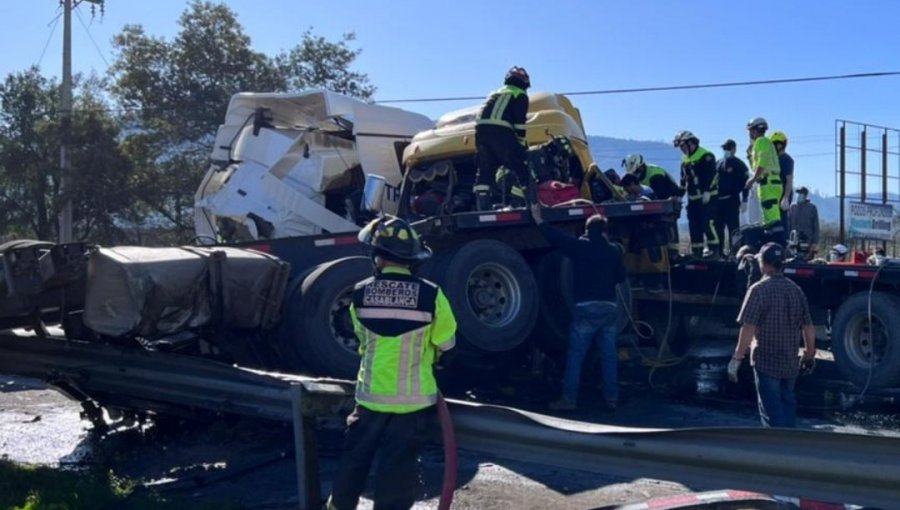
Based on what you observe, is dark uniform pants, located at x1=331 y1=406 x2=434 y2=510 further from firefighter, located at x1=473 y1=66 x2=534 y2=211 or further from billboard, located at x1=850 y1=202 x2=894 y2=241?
billboard, located at x1=850 y1=202 x2=894 y2=241

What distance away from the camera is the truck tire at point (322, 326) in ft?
24.0

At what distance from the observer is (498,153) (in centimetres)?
923

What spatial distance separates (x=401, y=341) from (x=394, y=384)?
197 mm

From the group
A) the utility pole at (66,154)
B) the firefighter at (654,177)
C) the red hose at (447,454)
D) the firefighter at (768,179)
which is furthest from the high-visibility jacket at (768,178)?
the utility pole at (66,154)

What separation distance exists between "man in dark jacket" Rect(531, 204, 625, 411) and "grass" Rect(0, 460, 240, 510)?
3.79m

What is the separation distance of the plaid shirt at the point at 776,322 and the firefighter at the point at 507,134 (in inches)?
122

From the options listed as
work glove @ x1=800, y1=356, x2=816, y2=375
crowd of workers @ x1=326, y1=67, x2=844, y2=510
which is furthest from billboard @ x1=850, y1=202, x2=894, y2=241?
work glove @ x1=800, y1=356, x2=816, y2=375

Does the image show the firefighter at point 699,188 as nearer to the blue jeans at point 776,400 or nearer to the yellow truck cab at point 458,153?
the yellow truck cab at point 458,153

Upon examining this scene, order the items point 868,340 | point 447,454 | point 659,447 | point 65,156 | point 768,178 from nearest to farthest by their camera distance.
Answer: point 659,447 < point 447,454 < point 868,340 < point 768,178 < point 65,156

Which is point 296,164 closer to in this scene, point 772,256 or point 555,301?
point 555,301

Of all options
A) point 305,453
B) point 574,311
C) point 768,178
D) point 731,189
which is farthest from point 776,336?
point 731,189

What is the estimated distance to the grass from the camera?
5.26 metres

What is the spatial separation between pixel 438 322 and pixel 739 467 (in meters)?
1.49

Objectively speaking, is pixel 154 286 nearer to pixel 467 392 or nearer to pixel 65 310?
pixel 65 310
